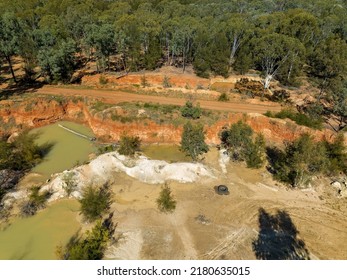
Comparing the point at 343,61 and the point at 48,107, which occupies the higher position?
the point at 343,61

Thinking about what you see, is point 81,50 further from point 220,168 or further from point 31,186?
point 220,168

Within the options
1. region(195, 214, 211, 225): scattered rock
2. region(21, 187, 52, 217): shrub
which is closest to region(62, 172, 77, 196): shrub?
region(21, 187, 52, 217): shrub

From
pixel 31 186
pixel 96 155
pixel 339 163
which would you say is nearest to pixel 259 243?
pixel 339 163

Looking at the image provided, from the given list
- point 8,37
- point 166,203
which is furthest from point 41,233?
point 8,37

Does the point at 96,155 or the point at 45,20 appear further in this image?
the point at 45,20

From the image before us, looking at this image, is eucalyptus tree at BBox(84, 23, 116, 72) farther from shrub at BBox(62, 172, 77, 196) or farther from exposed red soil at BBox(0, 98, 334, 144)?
shrub at BBox(62, 172, 77, 196)
